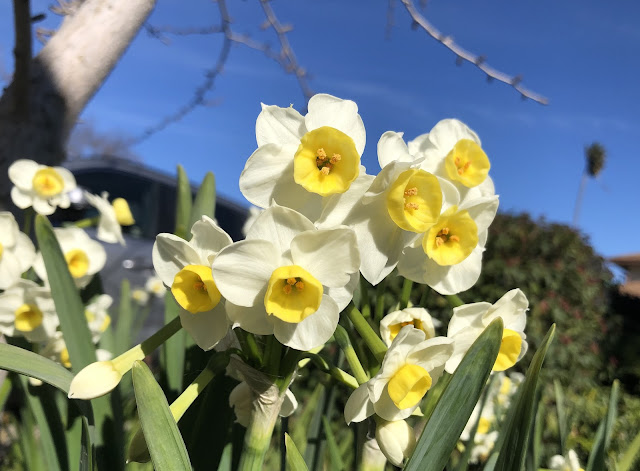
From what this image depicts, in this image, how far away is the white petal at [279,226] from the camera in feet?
1.86

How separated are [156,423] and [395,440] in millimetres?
284

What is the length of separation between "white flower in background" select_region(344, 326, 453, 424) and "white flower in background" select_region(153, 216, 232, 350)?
19cm

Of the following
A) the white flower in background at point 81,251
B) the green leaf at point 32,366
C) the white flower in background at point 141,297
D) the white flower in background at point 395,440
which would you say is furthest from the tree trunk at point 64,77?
the white flower in background at point 141,297

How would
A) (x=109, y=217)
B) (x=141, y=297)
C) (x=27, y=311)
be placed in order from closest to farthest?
(x=27, y=311) → (x=109, y=217) → (x=141, y=297)

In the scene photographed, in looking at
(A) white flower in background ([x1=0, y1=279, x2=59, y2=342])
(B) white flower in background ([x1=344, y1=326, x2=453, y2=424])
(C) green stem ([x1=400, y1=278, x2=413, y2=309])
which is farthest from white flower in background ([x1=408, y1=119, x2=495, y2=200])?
(A) white flower in background ([x1=0, y1=279, x2=59, y2=342])

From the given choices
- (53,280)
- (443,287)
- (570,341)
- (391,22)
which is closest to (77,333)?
(53,280)

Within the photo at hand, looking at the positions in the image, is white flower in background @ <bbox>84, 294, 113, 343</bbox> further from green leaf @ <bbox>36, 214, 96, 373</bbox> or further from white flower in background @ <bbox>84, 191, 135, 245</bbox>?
green leaf @ <bbox>36, 214, 96, 373</bbox>

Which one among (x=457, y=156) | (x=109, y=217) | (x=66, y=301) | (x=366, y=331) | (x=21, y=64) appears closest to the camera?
(x=366, y=331)

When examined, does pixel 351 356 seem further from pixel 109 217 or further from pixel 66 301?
pixel 109 217

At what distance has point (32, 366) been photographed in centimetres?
62

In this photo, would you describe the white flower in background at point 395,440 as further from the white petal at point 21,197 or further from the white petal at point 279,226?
the white petal at point 21,197

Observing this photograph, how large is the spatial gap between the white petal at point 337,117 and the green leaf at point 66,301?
511 mm

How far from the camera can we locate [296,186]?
637 mm

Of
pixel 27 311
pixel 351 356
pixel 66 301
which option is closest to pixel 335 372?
pixel 351 356
